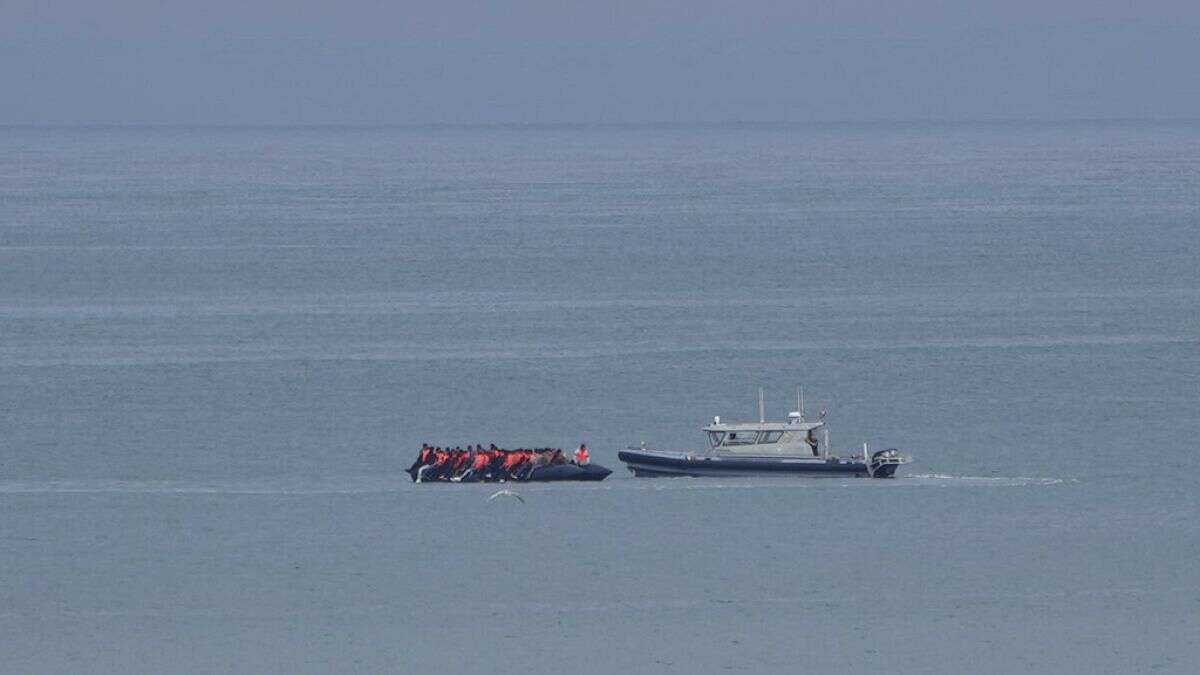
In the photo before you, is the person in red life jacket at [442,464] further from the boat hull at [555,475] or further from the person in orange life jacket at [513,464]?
the person in orange life jacket at [513,464]

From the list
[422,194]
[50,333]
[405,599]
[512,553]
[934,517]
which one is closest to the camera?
[405,599]

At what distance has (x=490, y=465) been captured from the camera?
146 feet

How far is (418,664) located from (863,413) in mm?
25673

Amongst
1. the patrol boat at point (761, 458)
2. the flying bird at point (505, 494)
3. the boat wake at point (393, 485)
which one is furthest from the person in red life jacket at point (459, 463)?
the patrol boat at point (761, 458)

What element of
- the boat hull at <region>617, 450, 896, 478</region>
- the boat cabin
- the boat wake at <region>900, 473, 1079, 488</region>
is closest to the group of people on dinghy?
the boat hull at <region>617, 450, 896, 478</region>

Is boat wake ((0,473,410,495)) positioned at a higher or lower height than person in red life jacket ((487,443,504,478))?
lower

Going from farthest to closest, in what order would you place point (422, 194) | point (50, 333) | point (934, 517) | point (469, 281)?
1. point (422, 194)
2. point (469, 281)
3. point (50, 333)
4. point (934, 517)

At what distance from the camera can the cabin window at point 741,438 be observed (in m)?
45.2

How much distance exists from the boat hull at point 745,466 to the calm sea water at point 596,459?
36 cm

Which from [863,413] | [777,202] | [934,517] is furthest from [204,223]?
[934,517]

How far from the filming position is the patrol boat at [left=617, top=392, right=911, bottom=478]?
44.3 meters

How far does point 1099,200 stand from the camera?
157750mm

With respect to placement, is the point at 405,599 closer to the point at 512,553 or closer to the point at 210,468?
the point at 512,553

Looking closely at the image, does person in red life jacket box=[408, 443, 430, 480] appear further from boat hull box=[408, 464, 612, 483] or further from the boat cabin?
the boat cabin
